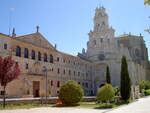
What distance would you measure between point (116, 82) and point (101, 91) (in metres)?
34.1

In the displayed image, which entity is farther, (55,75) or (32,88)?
(55,75)

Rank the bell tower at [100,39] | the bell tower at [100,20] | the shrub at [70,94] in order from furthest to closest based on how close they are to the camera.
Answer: the bell tower at [100,20]
the bell tower at [100,39]
the shrub at [70,94]

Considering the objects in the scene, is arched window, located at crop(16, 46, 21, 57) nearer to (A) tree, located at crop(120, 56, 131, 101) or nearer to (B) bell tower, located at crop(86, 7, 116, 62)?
(A) tree, located at crop(120, 56, 131, 101)

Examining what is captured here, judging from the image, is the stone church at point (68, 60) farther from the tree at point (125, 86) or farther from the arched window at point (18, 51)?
the tree at point (125, 86)

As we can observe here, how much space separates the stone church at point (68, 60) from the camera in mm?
34562

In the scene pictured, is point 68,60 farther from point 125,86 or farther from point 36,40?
point 125,86

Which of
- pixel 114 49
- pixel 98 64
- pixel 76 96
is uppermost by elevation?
pixel 114 49

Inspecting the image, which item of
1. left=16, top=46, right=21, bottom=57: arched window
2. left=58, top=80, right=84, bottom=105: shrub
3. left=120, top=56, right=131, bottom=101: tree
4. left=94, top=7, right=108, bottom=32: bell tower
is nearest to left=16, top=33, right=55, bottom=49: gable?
left=16, top=46, right=21, bottom=57: arched window

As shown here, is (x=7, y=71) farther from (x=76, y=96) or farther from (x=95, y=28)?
(x=95, y=28)

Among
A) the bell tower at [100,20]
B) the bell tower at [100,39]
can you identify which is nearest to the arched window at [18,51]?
the bell tower at [100,39]

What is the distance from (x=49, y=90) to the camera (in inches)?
1614

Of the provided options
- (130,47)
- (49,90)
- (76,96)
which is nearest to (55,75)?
(49,90)

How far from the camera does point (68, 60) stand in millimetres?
50250

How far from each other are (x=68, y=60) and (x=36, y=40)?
13273mm
